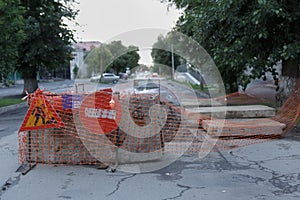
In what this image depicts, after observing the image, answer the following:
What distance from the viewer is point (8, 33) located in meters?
15.1

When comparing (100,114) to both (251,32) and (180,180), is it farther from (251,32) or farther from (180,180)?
(251,32)

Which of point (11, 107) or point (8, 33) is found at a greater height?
point (8, 33)

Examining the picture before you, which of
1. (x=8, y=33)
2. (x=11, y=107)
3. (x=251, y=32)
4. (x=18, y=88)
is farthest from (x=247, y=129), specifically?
(x=18, y=88)

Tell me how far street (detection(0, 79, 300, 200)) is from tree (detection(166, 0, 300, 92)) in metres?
3.65

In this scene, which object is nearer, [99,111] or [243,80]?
[99,111]

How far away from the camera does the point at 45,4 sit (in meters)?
24.2

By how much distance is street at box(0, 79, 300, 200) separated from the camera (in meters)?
5.00

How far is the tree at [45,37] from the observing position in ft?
75.2

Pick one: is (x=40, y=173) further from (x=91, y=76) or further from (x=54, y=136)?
(x=91, y=76)

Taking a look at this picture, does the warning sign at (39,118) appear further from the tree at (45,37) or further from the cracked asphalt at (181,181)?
the tree at (45,37)

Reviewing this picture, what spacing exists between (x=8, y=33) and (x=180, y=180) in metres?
12.3

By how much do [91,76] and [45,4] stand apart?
12.5 meters

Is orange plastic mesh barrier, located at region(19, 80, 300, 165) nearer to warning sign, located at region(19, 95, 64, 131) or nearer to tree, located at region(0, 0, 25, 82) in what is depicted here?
warning sign, located at region(19, 95, 64, 131)

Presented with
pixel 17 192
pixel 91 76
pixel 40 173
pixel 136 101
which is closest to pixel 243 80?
pixel 136 101
